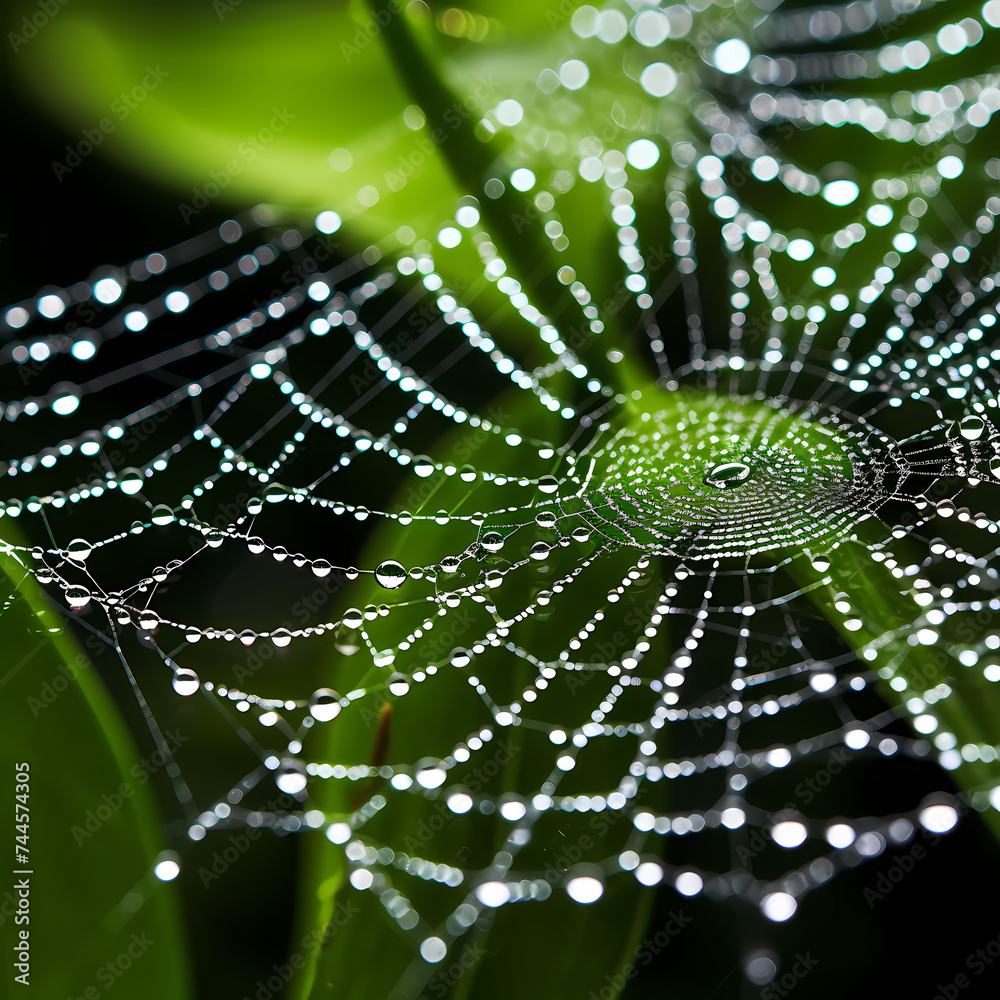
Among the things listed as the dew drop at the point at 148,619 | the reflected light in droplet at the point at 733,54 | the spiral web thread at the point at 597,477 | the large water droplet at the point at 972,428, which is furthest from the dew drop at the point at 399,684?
the reflected light in droplet at the point at 733,54

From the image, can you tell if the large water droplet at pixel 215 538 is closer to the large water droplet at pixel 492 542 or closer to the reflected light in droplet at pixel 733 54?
the large water droplet at pixel 492 542

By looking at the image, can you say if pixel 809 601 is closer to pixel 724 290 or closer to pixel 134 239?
pixel 724 290

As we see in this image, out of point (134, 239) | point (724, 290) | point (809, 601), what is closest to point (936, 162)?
point (724, 290)

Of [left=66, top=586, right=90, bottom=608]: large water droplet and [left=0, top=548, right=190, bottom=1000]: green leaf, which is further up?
[left=66, top=586, right=90, bottom=608]: large water droplet

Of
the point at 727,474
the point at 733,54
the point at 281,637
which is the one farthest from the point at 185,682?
the point at 733,54

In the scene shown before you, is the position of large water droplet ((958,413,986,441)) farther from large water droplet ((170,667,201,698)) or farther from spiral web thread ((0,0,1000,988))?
large water droplet ((170,667,201,698))

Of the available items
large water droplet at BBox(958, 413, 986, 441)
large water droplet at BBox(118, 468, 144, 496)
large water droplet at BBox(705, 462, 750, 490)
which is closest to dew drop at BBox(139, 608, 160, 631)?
large water droplet at BBox(118, 468, 144, 496)

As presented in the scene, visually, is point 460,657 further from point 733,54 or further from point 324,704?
point 733,54

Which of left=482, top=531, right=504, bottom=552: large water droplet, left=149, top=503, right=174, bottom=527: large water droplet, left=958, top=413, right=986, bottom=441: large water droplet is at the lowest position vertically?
left=958, top=413, right=986, bottom=441: large water droplet

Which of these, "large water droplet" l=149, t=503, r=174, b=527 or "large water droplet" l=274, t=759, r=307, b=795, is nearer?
"large water droplet" l=274, t=759, r=307, b=795
